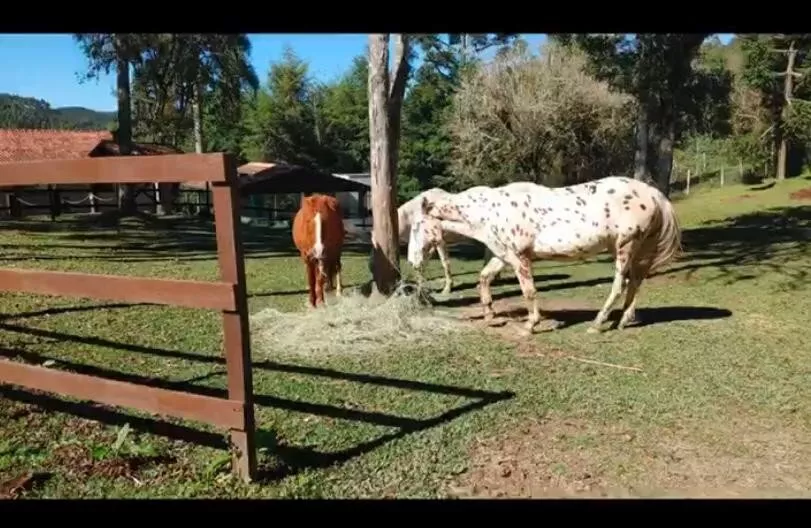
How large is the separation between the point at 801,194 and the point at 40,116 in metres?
83.5

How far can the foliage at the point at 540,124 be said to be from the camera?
79.9 ft

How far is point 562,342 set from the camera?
627 cm

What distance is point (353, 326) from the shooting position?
6.47 meters

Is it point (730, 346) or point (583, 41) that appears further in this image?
point (583, 41)

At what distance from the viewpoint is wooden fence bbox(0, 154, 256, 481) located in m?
3.07

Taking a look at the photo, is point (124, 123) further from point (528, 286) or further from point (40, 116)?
point (40, 116)

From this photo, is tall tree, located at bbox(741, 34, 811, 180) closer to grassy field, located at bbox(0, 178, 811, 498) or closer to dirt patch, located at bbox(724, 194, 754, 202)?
dirt patch, located at bbox(724, 194, 754, 202)

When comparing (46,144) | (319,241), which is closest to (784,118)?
(319,241)

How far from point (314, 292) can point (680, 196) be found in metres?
29.0

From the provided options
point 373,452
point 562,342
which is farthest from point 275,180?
point 373,452

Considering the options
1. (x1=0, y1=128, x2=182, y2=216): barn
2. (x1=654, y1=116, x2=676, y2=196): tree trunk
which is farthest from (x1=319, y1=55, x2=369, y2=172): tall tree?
(x1=654, y1=116, x2=676, y2=196): tree trunk

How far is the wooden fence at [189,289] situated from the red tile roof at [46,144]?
1073 inches

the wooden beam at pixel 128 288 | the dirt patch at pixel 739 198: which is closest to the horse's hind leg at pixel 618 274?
the wooden beam at pixel 128 288
